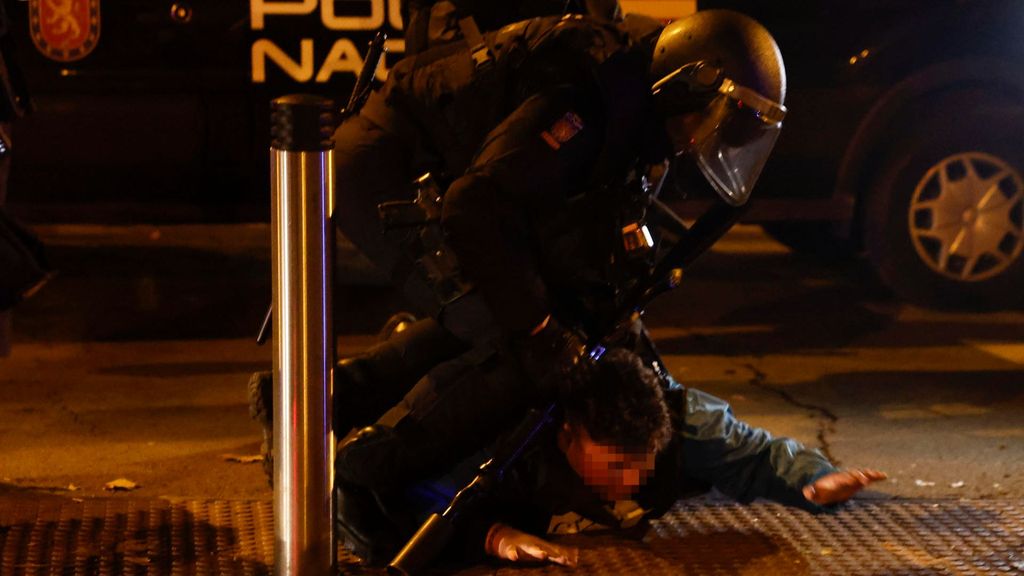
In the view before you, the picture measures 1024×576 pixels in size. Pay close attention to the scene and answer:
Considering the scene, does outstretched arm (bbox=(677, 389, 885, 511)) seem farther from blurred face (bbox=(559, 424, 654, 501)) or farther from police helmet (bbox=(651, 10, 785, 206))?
police helmet (bbox=(651, 10, 785, 206))

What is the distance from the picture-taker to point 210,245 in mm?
8680

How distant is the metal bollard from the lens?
10.4ft

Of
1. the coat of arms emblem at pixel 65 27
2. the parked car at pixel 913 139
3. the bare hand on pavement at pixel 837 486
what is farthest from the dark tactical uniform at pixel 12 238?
the parked car at pixel 913 139

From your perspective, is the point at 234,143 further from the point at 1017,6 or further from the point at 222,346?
the point at 1017,6

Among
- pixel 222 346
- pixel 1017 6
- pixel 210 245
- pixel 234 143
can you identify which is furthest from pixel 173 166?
pixel 1017 6

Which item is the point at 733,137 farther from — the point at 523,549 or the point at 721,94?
the point at 523,549

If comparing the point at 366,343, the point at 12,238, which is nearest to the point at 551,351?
the point at 12,238

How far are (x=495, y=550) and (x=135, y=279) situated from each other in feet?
15.3

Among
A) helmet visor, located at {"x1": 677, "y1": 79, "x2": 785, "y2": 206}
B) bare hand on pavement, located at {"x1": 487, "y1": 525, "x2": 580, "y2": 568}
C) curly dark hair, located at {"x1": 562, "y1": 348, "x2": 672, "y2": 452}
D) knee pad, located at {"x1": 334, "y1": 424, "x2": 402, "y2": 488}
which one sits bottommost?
bare hand on pavement, located at {"x1": 487, "y1": 525, "x2": 580, "y2": 568}

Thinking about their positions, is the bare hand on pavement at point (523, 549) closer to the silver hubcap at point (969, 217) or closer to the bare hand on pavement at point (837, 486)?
the bare hand on pavement at point (837, 486)

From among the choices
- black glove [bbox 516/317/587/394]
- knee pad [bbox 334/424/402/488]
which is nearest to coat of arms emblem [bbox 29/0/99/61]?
knee pad [bbox 334/424/402/488]

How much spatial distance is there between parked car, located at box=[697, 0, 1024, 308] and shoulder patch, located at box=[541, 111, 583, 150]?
3289 millimetres

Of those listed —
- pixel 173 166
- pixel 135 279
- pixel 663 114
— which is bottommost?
pixel 135 279

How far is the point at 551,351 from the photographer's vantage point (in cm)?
354
